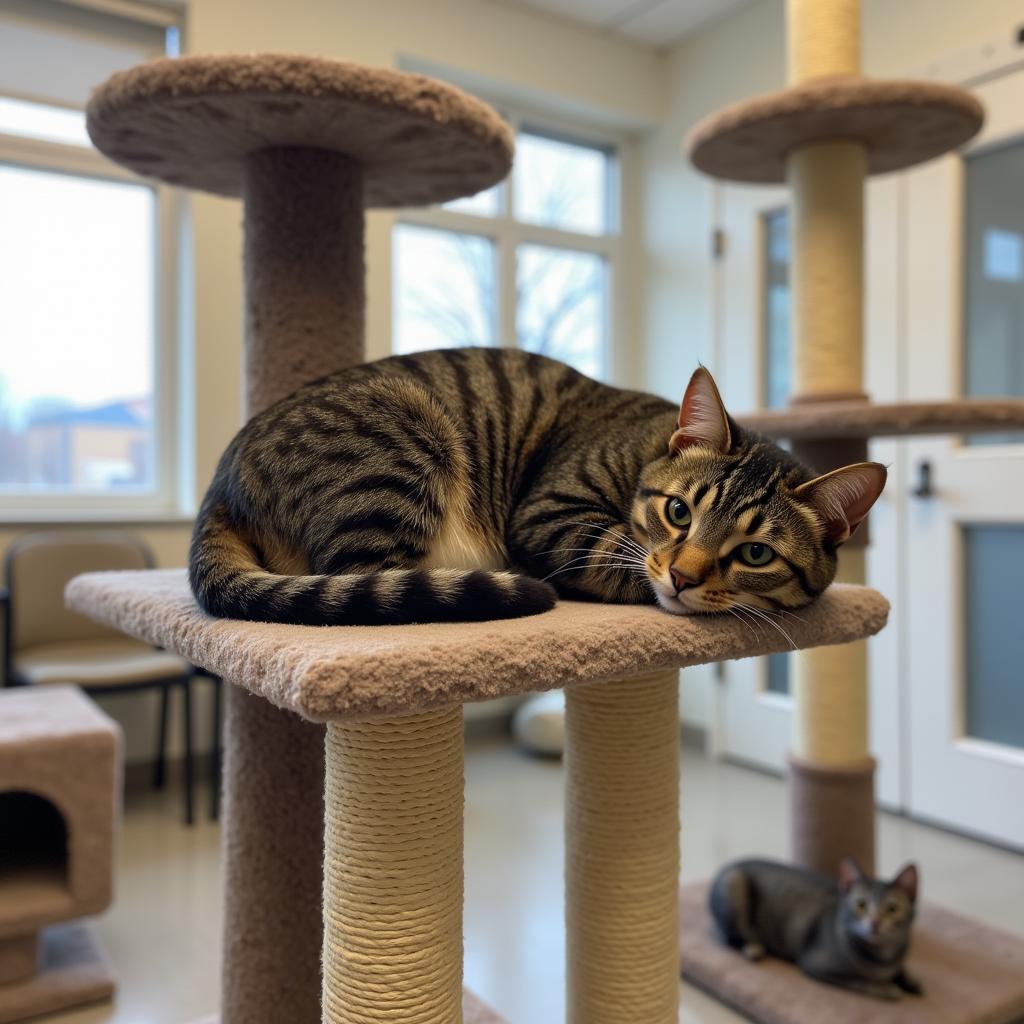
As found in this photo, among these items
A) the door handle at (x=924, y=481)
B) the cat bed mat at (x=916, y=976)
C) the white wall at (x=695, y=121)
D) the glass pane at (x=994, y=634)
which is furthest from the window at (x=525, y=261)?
the cat bed mat at (x=916, y=976)

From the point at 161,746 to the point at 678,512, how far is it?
7.35ft

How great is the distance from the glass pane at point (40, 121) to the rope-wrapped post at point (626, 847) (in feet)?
8.07

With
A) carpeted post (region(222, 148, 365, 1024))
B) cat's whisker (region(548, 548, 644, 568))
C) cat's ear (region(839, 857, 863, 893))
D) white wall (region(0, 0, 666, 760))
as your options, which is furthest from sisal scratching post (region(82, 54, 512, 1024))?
white wall (region(0, 0, 666, 760))

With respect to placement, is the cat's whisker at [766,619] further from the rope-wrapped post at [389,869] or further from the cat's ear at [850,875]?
the cat's ear at [850,875]

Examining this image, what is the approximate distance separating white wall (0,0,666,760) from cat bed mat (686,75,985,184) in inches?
57.2

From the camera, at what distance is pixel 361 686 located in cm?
68

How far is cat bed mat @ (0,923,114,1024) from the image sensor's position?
1.62 m

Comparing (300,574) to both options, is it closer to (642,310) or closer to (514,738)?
(514,738)

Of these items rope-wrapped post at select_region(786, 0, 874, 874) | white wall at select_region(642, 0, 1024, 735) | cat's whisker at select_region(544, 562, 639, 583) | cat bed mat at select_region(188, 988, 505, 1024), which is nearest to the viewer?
cat's whisker at select_region(544, 562, 639, 583)

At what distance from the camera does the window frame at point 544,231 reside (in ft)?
11.1

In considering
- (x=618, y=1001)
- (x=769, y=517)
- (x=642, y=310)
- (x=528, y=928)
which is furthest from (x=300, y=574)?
(x=642, y=310)

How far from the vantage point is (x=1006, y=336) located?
2.43 m

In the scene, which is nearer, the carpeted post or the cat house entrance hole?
the carpeted post

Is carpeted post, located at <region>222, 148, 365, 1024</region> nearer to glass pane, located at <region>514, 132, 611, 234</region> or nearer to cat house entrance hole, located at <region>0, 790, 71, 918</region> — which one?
cat house entrance hole, located at <region>0, 790, 71, 918</region>
